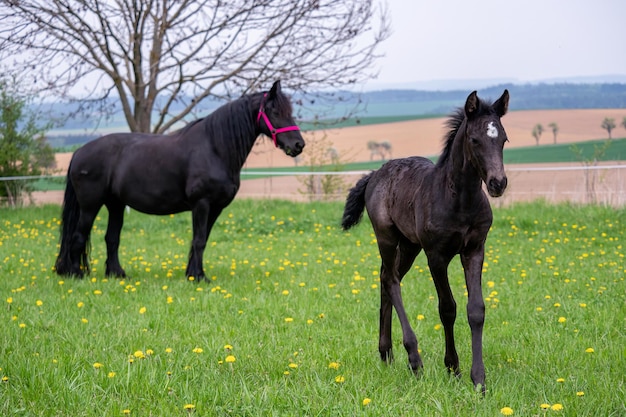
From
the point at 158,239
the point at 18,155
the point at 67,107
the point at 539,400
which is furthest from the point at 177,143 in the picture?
the point at 18,155

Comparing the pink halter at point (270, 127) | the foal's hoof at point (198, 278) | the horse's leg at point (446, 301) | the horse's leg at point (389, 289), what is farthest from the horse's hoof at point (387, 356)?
the pink halter at point (270, 127)

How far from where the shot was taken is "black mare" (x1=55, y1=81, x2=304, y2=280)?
8547 millimetres

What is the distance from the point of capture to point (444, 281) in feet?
14.3

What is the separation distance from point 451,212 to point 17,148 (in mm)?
16852

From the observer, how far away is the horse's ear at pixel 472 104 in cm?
392

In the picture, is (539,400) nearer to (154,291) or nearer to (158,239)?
(154,291)

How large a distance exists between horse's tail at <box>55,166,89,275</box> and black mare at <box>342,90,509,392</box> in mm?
5410

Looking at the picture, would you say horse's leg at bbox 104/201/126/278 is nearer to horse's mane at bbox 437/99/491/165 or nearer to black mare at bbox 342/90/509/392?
black mare at bbox 342/90/509/392

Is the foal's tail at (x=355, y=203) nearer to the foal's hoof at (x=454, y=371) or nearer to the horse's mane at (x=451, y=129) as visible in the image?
the horse's mane at (x=451, y=129)

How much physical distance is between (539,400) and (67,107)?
1508cm

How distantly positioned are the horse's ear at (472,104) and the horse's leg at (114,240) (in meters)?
6.11

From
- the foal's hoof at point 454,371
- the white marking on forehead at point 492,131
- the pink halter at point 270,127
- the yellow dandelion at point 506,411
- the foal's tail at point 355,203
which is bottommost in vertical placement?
the foal's hoof at point 454,371

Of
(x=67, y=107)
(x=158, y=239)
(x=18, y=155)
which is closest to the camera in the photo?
(x=158, y=239)

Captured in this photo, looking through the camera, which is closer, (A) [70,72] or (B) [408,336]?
(B) [408,336]
